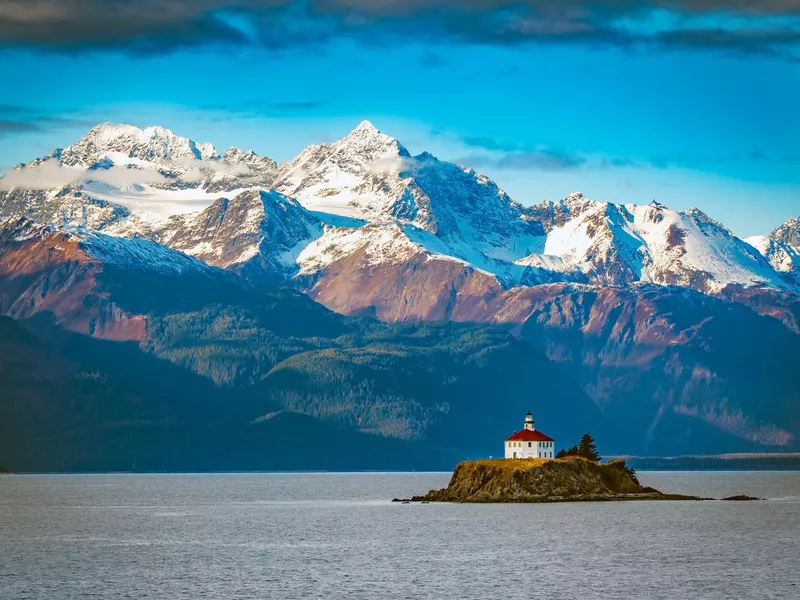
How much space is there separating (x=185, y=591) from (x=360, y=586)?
19396 mm

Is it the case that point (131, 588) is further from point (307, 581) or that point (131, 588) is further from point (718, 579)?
point (718, 579)

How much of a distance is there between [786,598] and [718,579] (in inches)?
675

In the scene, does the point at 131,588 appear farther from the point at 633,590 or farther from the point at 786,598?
the point at 786,598

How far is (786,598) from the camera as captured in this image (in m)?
182

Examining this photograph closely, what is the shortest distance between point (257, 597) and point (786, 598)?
56.0 meters

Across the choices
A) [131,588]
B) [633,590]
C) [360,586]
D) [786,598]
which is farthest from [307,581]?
[786,598]

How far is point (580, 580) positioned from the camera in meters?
198

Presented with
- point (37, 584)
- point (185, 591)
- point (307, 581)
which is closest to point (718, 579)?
point (307, 581)

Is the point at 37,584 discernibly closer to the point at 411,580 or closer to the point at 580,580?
the point at 411,580

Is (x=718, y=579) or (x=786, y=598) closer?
(x=786, y=598)

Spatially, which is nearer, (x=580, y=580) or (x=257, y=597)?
(x=257, y=597)

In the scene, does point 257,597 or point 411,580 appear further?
point 411,580

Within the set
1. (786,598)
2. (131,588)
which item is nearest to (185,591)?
(131,588)

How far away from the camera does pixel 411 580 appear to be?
19825 centimetres
